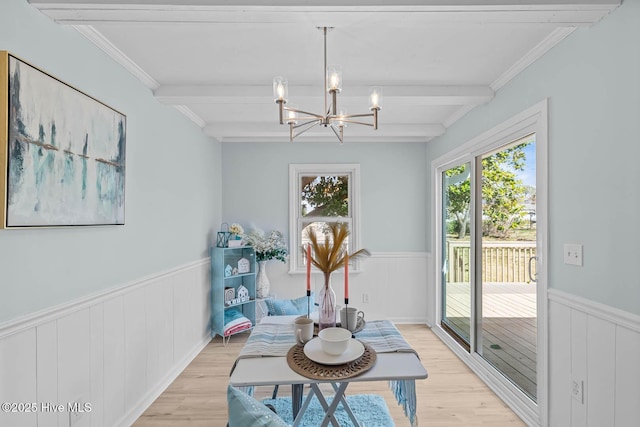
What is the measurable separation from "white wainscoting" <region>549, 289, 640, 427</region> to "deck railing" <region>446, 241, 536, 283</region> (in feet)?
1.51

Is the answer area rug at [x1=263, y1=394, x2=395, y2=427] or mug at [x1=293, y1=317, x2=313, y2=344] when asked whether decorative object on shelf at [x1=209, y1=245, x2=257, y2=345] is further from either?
mug at [x1=293, y1=317, x2=313, y2=344]

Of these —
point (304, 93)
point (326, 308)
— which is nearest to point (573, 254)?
point (326, 308)

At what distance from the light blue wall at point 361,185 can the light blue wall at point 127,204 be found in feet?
1.99

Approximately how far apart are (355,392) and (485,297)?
1.38 m

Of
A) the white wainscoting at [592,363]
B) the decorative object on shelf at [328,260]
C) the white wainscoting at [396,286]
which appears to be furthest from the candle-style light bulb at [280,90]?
the white wainscoting at [396,286]

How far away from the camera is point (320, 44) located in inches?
77.7

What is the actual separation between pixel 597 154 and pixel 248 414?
6.36ft

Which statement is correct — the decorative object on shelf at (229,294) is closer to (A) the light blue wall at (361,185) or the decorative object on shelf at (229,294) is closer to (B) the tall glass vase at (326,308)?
(A) the light blue wall at (361,185)

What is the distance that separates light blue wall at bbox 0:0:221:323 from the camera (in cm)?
146

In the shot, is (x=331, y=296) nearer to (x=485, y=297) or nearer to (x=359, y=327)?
(x=359, y=327)

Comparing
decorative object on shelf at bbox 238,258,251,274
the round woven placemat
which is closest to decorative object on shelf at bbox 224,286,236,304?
decorative object on shelf at bbox 238,258,251,274

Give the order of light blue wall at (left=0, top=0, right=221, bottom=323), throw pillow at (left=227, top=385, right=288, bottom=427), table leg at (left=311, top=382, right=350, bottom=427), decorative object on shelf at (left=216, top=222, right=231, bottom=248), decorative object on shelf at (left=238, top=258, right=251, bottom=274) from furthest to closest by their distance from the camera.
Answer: decorative object on shelf at (left=238, top=258, right=251, bottom=274)
decorative object on shelf at (left=216, top=222, right=231, bottom=248)
table leg at (left=311, top=382, right=350, bottom=427)
light blue wall at (left=0, top=0, right=221, bottom=323)
throw pillow at (left=227, top=385, right=288, bottom=427)

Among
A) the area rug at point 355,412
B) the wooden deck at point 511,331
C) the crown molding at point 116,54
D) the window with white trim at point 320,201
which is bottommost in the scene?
the area rug at point 355,412

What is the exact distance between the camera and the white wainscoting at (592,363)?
152 centimetres
